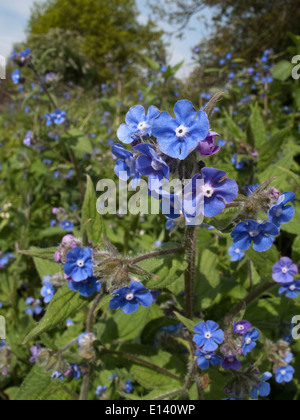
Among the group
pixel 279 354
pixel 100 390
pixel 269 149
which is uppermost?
pixel 269 149

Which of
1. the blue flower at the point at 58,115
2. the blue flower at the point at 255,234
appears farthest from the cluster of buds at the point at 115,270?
the blue flower at the point at 58,115

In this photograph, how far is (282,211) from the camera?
4.38ft

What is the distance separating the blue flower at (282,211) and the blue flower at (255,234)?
48 mm

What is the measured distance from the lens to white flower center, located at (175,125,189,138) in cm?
119

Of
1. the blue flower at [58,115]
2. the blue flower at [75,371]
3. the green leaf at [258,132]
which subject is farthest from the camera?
the blue flower at [58,115]

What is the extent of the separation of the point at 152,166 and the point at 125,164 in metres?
0.23

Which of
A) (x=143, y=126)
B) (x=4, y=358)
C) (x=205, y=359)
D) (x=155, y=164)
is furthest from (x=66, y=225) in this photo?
(x=155, y=164)

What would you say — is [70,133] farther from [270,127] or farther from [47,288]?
[270,127]

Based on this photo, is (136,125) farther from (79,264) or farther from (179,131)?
(79,264)

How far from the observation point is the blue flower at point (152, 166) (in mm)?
1165

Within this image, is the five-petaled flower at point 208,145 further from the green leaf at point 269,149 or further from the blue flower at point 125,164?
the green leaf at point 269,149

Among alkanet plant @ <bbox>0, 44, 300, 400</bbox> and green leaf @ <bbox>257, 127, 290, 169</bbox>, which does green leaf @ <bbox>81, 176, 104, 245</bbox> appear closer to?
alkanet plant @ <bbox>0, 44, 300, 400</bbox>

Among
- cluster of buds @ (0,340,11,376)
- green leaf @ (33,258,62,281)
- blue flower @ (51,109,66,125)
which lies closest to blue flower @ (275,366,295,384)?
green leaf @ (33,258,62,281)
